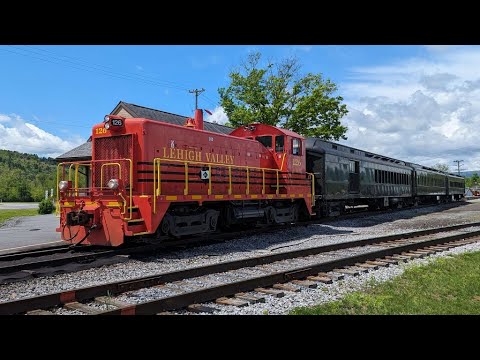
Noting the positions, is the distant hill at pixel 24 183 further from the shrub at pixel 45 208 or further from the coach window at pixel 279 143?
the coach window at pixel 279 143

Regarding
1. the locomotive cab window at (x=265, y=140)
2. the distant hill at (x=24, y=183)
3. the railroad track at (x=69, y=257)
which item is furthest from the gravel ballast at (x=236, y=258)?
the distant hill at (x=24, y=183)

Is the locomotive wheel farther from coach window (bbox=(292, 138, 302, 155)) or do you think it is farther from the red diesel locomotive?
coach window (bbox=(292, 138, 302, 155))

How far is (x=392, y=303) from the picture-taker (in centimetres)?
542

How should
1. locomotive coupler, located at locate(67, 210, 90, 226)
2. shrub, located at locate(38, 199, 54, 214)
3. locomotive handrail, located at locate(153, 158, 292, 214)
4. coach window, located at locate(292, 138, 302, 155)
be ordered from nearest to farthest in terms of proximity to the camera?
locomotive coupler, located at locate(67, 210, 90, 226), locomotive handrail, located at locate(153, 158, 292, 214), coach window, located at locate(292, 138, 302, 155), shrub, located at locate(38, 199, 54, 214)

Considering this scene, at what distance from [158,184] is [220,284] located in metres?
4.25

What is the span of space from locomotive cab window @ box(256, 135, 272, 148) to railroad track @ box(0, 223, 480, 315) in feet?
18.0

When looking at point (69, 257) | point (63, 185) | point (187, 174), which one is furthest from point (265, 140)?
point (69, 257)

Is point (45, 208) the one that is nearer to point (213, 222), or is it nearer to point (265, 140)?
point (265, 140)

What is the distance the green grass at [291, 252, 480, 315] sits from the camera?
5.11 meters

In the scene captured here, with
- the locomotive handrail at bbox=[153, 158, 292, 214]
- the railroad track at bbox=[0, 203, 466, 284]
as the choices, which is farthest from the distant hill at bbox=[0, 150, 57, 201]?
the railroad track at bbox=[0, 203, 466, 284]
